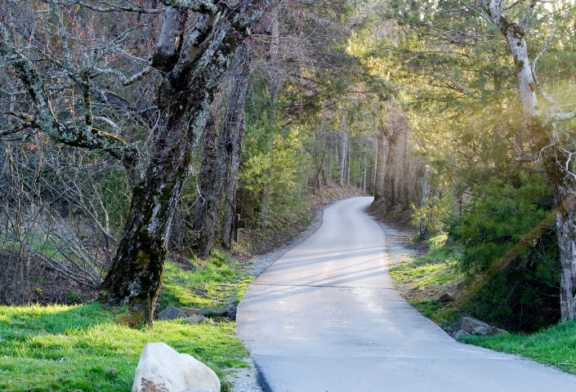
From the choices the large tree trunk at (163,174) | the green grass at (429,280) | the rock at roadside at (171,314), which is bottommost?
the green grass at (429,280)

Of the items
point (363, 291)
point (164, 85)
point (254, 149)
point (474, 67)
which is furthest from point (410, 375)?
point (254, 149)

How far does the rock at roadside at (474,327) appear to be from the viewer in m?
10.2

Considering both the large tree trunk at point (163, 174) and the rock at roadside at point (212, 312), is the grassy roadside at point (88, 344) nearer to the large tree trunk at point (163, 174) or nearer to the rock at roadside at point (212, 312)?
the large tree trunk at point (163, 174)

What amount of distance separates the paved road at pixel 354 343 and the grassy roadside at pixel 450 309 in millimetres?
318

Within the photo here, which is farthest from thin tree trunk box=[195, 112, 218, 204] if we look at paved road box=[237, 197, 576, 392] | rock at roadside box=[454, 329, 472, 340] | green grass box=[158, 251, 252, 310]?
rock at roadside box=[454, 329, 472, 340]

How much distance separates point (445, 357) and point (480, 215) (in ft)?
14.1

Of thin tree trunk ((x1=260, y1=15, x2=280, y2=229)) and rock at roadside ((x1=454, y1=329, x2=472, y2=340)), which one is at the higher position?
thin tree trunk ((x1=260, y1=15, x2=280, y2=229))

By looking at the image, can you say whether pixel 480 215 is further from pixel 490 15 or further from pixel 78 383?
pixel 78 383

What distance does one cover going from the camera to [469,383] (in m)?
6.29

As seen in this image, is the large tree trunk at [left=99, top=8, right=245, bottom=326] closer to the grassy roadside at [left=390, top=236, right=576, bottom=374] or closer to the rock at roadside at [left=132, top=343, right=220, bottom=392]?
the rock at roadside at [left=132, top=343, right=220, bottom=392]

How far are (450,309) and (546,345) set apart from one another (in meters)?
4.34

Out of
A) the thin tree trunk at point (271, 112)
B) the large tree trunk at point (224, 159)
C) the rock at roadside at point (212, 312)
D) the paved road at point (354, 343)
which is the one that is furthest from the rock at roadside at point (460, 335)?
the thin tree trunk at point (271, 112)

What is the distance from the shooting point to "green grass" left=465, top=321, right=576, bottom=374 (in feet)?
23.8

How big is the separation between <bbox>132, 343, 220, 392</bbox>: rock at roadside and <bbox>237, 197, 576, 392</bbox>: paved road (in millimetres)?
1008
